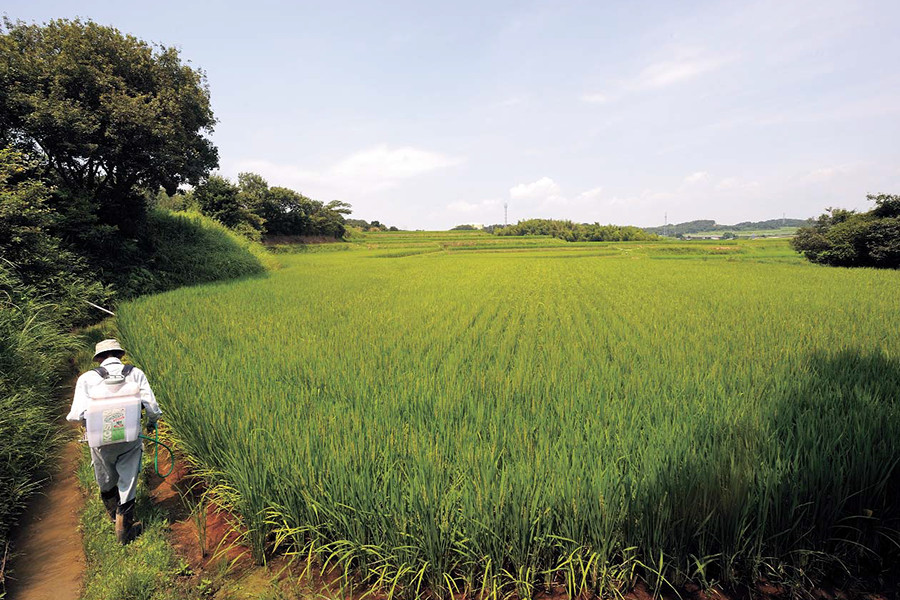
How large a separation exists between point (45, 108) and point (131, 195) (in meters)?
4.13

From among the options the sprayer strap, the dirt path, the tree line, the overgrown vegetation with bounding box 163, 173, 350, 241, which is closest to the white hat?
the sprayer strap

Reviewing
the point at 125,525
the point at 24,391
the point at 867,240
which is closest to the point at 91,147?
the point at 24,391

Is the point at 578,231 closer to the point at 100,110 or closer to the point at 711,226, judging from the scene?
the point at 100,110

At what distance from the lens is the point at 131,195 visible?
13320mm

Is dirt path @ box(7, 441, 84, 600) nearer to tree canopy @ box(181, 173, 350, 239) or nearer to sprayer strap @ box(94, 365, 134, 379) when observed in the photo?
sprayer strap @ box(94, 365, 134, 379)

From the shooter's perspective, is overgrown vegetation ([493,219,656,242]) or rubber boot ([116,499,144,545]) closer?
rubber boot ([116,499,144,545])

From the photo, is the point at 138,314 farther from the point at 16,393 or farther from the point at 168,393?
the point at 168,393

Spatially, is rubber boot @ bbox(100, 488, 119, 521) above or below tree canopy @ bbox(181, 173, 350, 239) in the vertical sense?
below

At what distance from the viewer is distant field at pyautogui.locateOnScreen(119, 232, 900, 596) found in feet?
6.39

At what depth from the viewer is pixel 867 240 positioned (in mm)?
18344

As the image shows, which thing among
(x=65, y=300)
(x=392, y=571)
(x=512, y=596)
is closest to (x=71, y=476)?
(x=392, y=571)

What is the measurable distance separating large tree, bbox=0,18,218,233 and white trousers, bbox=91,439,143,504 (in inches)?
470

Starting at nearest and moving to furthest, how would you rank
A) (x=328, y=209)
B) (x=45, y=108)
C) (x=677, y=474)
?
(x=677, y=474)
(x=45, y=108)
(x=328, y=209)

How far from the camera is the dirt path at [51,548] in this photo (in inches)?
94.3
